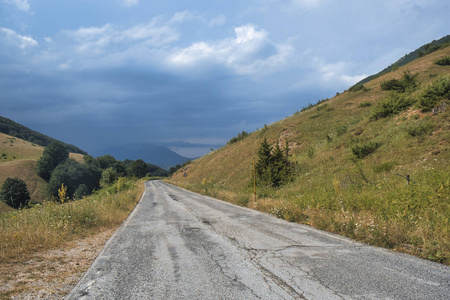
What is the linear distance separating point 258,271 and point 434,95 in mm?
18698

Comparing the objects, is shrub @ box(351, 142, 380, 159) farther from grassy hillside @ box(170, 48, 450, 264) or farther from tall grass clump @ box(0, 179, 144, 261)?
tall grass clump @ box(0, 179, 144, 261)

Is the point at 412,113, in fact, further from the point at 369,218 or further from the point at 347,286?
the point at 347,286

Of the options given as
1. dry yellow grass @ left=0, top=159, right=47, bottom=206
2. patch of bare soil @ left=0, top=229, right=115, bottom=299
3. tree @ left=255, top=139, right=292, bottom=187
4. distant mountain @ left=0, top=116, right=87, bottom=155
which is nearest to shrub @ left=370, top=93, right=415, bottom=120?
tree @ left=255, top=139, right=292, bottom=187

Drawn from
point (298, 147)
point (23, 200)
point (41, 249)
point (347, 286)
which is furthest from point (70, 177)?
point (347, 286)

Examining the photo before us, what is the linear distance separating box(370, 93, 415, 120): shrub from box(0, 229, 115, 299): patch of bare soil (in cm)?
2287

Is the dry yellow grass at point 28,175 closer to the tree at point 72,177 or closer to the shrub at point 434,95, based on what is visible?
the tree at point 72,177

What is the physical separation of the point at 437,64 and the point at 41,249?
159 ft

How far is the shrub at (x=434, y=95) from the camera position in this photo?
1540cm

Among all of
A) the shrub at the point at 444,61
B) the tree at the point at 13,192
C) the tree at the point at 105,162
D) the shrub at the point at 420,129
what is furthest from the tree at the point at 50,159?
the shrub at the point at 444,61

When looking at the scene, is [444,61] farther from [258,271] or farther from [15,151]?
[15,151]

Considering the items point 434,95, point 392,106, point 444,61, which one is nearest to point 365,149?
point 434,95

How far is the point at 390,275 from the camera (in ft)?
11.8

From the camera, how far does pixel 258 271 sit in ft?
12.7

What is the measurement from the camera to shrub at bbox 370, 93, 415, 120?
19.4 m
